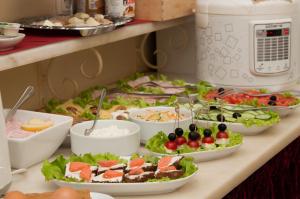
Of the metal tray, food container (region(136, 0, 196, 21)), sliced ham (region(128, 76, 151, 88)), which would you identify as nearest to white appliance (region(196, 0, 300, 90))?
food container (region(136, 0, 196, 21))

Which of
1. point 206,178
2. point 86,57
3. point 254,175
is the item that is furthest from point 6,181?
point 86,57

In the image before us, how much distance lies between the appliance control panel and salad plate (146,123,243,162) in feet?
1.66

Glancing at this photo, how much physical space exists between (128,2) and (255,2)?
0.39 m

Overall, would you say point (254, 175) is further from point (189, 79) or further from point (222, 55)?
A: point (189, 79)

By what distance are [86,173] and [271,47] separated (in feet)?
3.01

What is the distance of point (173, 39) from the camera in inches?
97.1

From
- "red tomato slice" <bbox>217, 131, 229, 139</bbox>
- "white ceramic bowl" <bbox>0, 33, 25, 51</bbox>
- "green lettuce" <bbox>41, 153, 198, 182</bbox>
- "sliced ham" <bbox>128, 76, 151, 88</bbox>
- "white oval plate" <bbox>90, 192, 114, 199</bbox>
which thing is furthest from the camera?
"sliced ham" <bbox>128, 76, 151, 88</bbox>

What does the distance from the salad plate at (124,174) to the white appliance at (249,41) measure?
0.72 meters

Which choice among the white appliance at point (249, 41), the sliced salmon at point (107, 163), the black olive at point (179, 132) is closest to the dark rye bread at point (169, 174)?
the sliced salmon at point (107, 163)

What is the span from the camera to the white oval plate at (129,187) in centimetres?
131

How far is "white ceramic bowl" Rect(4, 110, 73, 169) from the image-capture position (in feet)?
4.74

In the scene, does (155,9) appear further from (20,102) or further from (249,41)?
(20,102)

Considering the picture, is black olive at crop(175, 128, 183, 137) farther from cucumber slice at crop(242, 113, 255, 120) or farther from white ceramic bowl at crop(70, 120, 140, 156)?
cucumber slice at crop(242, 113, 255, 120)

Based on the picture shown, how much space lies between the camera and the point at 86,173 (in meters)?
1.35
